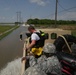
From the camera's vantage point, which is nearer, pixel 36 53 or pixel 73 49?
pixel 36 53

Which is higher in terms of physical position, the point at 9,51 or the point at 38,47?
the point at 38,47

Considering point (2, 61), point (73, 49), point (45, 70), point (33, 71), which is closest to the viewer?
point (33, 71)

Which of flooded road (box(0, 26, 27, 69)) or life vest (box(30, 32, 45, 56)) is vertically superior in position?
life vest (box(30, 32, 45, 56))

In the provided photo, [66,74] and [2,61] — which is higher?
[66,74]

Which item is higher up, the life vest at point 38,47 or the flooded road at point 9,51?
the life vest at point 38,47

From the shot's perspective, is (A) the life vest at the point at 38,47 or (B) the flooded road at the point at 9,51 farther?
(B) the flooded road at the point at 9,51

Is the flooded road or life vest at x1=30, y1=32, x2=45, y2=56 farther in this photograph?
the flooded road

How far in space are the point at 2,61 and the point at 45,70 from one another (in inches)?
375

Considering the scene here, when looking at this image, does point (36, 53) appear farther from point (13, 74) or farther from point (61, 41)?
point (13, 74)

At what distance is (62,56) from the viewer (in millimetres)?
6336

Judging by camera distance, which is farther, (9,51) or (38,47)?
(9,51)

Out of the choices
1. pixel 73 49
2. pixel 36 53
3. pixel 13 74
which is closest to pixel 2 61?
pixel 13 74

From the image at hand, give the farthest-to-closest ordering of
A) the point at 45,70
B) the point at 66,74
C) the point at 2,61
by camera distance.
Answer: the point at 2,61
the point at 66,74
the point at 45,70

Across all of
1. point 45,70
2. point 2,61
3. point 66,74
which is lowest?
point 2,61
